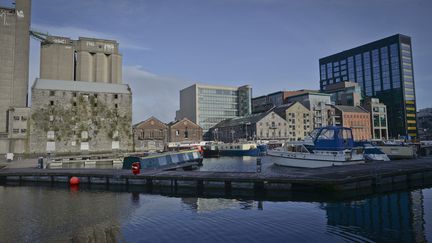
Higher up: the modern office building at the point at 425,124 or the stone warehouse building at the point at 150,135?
the modern office building at the point at 425,124

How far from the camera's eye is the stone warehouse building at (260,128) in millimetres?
122994

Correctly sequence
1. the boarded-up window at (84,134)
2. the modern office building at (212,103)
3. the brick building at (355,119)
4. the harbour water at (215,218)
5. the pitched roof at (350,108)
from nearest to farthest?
the harbour water at (215,218) < the boarded-up window at (84,134) < the brick building at (355,119) < the pitched roof at (350,108) < the modern office building at (212,103)

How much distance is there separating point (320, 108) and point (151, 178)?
122 meters

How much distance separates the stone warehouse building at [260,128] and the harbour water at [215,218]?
94140mm

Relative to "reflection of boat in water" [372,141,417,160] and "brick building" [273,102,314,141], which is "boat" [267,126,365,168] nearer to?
"reflection of boat in water" [372,141,417,160]

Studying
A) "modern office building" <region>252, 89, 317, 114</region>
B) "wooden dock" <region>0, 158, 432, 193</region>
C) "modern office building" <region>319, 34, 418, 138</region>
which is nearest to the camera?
"wooden dock" <region>0, 158, 432, 193</region>

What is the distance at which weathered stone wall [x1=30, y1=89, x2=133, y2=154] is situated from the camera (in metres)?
81.2

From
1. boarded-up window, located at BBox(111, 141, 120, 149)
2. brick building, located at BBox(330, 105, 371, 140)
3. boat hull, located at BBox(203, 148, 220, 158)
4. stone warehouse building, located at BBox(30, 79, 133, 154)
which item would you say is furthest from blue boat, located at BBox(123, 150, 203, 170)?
brick building, located at BBox(330, 105, 371, 140)

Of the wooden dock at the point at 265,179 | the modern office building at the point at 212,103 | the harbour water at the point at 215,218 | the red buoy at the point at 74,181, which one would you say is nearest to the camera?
the harbour water at the point at 215,218

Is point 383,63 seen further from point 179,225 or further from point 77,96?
point 179,225

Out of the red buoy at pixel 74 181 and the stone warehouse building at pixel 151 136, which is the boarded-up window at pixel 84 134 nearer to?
the stone warehouse building at pixel 151 136

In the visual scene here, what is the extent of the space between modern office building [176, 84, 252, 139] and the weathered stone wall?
70888mm

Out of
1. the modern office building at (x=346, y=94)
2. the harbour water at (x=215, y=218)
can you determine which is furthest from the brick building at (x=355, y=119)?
the harbour water at (x=215, y=218)

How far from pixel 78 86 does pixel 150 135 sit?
2593 cm
